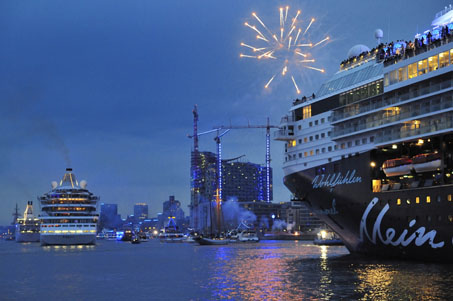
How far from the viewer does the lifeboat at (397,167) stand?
145ft

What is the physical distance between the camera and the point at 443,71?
138 feet

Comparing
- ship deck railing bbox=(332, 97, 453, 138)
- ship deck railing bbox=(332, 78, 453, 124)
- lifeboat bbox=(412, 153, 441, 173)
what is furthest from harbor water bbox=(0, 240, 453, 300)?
ship deck railing bbox=(332, 78, 453, 124)

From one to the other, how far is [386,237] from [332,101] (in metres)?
14.1

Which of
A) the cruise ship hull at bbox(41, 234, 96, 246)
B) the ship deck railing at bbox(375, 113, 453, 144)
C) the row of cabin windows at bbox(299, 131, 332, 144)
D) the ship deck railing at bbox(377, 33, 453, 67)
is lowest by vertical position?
the cruise ship hull at bbox(41, 234, 96, 246)

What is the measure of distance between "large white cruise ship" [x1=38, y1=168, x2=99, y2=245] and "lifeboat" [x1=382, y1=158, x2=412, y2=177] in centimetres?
8940

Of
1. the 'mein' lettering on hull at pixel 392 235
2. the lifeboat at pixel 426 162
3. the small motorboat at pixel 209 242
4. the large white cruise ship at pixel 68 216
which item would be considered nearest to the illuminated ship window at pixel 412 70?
the lifeboat at pixel 426 162

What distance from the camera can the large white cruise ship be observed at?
4813 inches

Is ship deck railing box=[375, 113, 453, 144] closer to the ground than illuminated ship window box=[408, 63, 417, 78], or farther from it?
closer to the ground

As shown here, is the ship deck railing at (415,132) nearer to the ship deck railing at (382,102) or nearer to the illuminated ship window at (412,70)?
the ship deck railing at (382,102)

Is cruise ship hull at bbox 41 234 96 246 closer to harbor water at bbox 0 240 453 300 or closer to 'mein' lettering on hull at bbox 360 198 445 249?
harbor water at bbox 0 240 453 300

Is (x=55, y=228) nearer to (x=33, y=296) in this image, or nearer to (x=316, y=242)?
(x=316, y=242)

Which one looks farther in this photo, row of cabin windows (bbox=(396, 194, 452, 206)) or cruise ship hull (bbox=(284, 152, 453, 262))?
cruise ship hull (bbox=(284, 152, 453, 262))

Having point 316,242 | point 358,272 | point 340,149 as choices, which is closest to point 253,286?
point 358,272

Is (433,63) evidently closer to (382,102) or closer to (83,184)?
(382,102)
